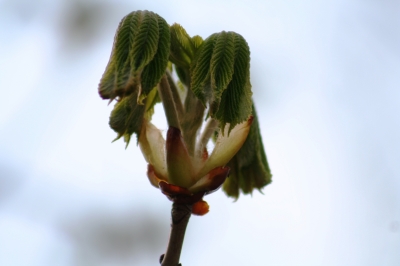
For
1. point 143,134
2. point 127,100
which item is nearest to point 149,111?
point 143,134

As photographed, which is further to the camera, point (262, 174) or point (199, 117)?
point (262, 174)

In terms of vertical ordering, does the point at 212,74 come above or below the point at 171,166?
above

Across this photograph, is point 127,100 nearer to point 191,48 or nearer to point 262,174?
point 191,48

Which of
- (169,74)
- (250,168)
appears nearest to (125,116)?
(169,74)

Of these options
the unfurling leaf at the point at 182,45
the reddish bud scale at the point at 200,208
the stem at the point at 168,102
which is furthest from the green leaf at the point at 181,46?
the reddish bud scale at the point at 200,208

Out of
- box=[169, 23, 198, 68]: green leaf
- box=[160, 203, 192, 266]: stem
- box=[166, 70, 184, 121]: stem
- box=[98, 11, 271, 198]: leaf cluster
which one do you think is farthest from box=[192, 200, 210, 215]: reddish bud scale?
box=[169, 23, 198, 68]: green leaf

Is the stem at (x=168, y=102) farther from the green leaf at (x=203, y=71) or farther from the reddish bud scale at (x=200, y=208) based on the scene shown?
the reddish bud scale at (x=200, y=208)

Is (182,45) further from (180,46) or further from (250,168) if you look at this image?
(250,168)
